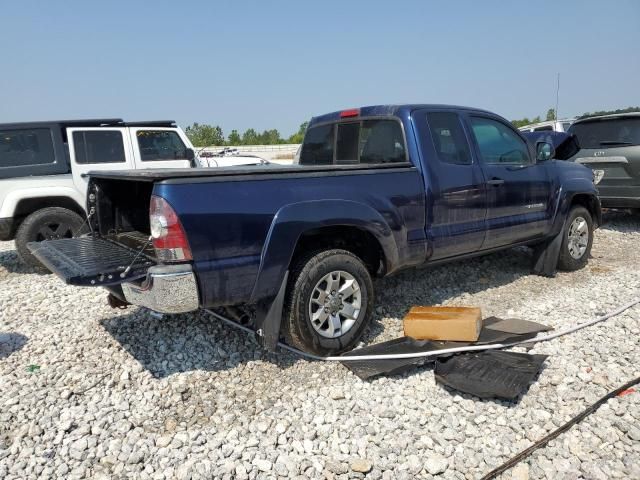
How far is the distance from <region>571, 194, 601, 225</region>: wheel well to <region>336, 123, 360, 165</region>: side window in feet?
9.36

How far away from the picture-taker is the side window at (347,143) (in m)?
4.79

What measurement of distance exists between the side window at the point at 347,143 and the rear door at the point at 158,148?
381 cm

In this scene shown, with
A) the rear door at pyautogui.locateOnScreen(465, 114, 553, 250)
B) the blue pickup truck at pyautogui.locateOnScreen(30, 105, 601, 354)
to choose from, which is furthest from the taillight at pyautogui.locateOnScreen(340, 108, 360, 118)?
the rear door at pyautogui.locateOnScreen(465, 114, 553, 250)

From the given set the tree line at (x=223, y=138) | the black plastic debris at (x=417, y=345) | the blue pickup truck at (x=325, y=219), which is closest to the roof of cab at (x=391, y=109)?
the blue pickup truck at (x=325, y=219)

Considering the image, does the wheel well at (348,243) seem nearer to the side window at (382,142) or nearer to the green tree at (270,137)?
the side window at (382,142)

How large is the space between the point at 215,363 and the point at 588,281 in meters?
4.25

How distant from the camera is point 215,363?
3721 mm

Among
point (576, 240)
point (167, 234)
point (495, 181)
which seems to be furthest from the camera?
point (576, 240)

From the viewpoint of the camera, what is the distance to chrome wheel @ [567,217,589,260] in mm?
5816

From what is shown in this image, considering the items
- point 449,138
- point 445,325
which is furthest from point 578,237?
point 445,325

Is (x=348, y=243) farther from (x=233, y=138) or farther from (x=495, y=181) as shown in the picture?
(x=233, y=138)

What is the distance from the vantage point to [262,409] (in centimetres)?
316

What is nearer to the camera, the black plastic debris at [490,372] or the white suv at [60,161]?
the black plastic debris at [490,372]

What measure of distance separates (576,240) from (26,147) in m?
7.26
